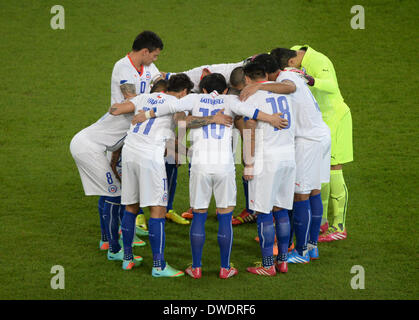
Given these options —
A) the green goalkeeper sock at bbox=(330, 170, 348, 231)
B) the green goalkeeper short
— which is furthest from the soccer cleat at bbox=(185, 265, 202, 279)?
the green goalkeeper short

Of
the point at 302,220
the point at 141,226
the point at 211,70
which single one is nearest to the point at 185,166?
the point at 141,226

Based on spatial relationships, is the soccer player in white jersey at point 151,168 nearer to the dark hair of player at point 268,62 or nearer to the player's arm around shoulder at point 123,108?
the player's arm around shoulder at point 123,108

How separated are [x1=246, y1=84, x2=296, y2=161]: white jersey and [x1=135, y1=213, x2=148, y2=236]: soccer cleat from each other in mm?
2132

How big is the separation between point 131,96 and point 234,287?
7.44ft

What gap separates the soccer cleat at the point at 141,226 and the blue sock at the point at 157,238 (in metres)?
1.35

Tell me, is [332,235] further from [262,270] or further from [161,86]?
[161,86]

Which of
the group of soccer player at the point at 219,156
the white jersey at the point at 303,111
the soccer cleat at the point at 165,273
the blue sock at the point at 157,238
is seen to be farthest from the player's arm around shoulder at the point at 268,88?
the soccer cleat at the point at 165,273

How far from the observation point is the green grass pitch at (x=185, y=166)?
608cm

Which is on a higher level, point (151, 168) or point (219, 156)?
point (219, 156)

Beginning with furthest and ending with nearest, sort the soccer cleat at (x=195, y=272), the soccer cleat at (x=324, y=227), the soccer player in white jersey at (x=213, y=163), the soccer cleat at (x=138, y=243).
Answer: the soccer cleat at (x=324, y=227) → the soccer cleat at (x=138, y=243) → the soccer cleat at (x=195, y=272) → the soccer player in white jersey at (x=213, y=163)

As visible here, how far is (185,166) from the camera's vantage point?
33.0ft

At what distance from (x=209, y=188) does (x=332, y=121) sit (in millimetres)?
2040

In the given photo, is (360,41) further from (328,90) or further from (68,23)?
(328,90)

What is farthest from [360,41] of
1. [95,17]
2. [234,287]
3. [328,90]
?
[234,287]
